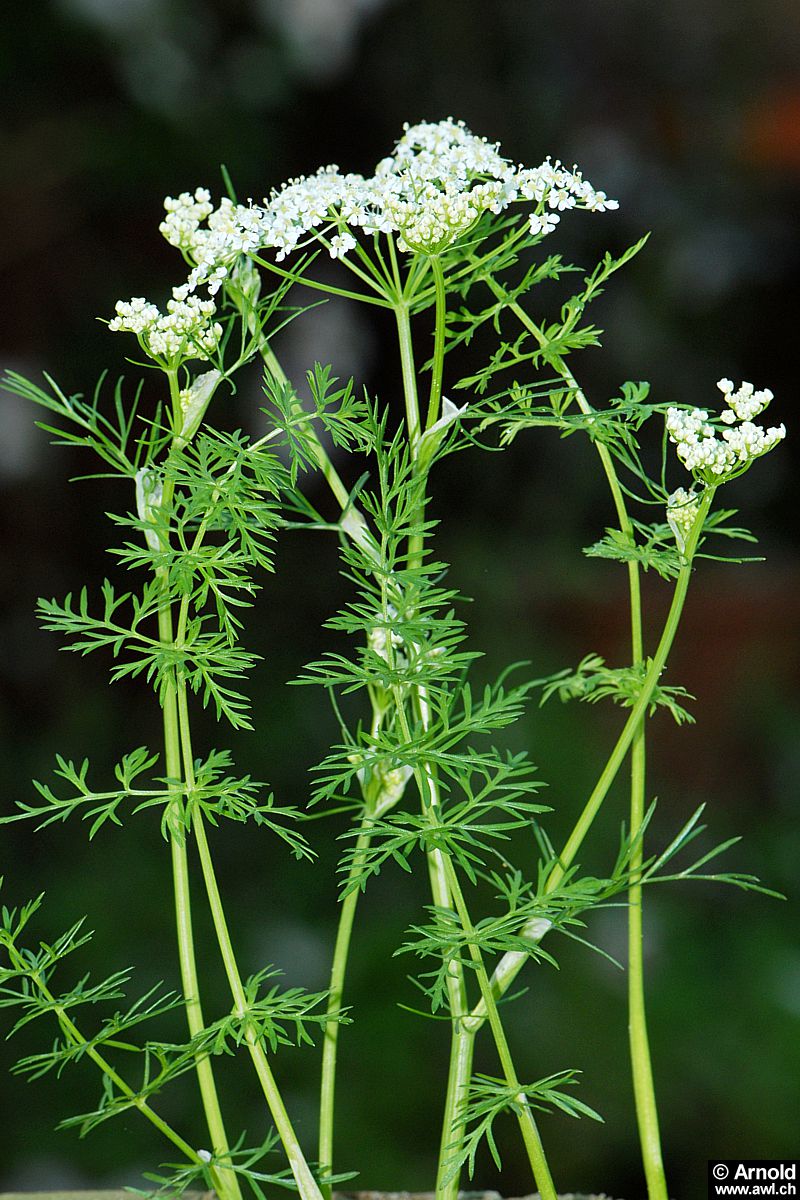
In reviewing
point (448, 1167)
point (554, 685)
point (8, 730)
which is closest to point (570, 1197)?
point (448, 1167)

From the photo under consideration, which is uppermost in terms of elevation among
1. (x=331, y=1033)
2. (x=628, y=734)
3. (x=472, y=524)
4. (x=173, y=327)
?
(x=472, y=524)

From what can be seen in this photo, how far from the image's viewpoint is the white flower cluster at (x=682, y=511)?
0.52 meters

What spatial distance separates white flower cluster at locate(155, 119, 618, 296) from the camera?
0.47 m

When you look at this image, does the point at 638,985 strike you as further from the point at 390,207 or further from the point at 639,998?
the point at 390,207

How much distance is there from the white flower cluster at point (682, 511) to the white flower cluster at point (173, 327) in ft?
0.65

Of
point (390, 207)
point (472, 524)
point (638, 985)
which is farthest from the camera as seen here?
point (472, 524)

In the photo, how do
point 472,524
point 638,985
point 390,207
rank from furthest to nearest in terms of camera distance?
point 472,524
point 638,985
point 390,207

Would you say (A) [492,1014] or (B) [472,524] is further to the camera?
(B) [472,524]

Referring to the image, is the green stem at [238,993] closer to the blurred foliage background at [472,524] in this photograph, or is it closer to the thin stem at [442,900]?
the thin stem at [442,900]

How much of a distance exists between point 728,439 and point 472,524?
1.45 meters

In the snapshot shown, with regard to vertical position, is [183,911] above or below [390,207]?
below

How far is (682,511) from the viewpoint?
1.72 ft

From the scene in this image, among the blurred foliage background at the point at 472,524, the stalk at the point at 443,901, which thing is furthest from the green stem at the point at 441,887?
the blurred foliage background at the point at 472,524

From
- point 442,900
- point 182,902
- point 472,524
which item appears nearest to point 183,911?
point 182,902
